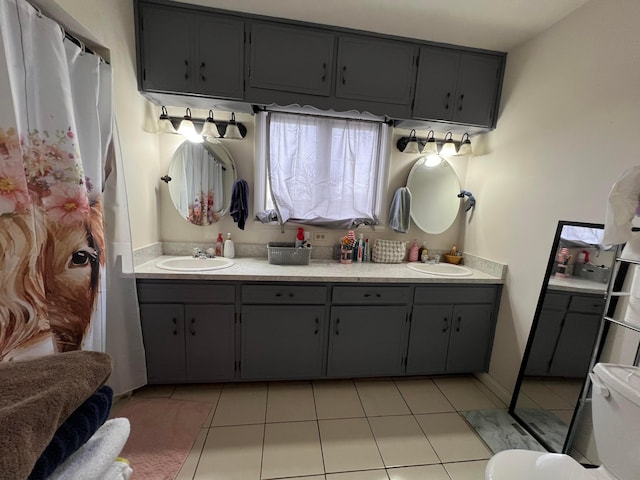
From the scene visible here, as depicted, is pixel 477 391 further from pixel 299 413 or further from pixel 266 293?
pixel 266 293

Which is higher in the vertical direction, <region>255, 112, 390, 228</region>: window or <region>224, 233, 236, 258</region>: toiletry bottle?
<region>255, 112, 390, 228</region>: window

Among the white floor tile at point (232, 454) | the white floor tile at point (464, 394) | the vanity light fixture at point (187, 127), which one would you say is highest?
the vanity light fixture at point (187, 127)

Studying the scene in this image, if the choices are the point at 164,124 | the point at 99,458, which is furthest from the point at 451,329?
the point at 164,124

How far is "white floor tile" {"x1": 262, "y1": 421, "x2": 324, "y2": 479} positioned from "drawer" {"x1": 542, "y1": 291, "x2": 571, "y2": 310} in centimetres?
167

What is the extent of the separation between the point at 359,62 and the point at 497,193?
1.49 m

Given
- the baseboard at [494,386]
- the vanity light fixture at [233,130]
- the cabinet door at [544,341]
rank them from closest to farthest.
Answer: the cabinet door at [544,341] → the baseboard at [494,386] → the vanity light fixture at [233,130]

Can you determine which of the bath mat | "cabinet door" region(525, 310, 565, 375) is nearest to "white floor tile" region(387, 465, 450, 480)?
"cabinet door" region(525, 310, 565, 375)

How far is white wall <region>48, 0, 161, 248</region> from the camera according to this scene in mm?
1453

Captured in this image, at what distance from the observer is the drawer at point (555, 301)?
5.62 ft

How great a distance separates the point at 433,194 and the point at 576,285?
127cm

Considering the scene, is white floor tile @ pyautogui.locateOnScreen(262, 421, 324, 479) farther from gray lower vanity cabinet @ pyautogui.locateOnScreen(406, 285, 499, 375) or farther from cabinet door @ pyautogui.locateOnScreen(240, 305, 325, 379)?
gray lower vanity cabinet @ pyautogui.locateOnScreen(406, 285, 499, 375)

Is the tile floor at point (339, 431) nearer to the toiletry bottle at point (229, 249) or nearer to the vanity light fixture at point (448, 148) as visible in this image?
the toiletry bottle at point (229, 249)

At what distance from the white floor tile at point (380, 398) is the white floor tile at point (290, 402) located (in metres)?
0.39

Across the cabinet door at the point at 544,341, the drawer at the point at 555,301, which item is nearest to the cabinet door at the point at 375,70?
the drawer at the point at 555,301
